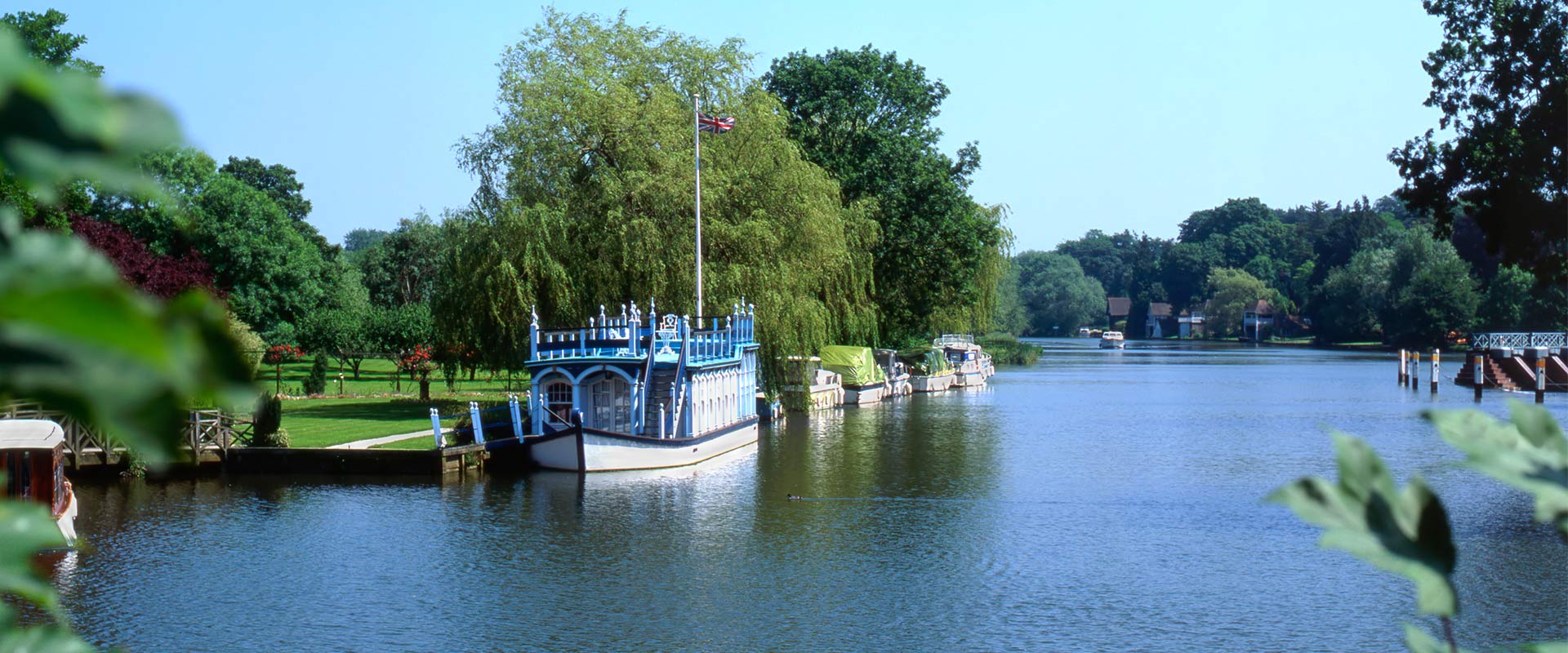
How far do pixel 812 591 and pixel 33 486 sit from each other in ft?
39.0

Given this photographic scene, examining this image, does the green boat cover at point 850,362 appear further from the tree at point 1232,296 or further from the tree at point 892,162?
the tree at point 1232,296

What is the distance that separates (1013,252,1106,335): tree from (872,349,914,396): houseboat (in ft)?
398

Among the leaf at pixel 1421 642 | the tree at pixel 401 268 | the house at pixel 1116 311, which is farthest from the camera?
the house at pixel 1116 311

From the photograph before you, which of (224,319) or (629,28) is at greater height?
(629,28)

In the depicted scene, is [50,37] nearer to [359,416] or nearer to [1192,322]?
[359,416]

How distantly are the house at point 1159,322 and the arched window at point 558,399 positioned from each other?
15805cm

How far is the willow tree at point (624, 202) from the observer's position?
36.2 meters

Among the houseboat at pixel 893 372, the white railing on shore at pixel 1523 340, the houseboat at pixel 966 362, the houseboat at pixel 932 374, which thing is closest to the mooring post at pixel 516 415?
the houseboat at pixel 893 372

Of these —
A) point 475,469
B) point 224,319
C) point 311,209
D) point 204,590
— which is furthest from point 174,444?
point 311,209

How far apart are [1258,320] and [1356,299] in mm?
33218

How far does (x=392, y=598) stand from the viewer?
18.2 meters

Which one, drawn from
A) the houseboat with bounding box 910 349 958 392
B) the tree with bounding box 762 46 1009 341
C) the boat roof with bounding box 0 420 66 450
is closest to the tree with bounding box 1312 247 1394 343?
the houseboat with bounding box 910 349 958 392

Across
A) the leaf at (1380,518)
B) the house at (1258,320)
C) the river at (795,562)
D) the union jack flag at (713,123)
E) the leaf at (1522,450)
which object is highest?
the union jack flag at (713,123)

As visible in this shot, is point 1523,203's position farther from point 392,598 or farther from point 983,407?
point 983,407
